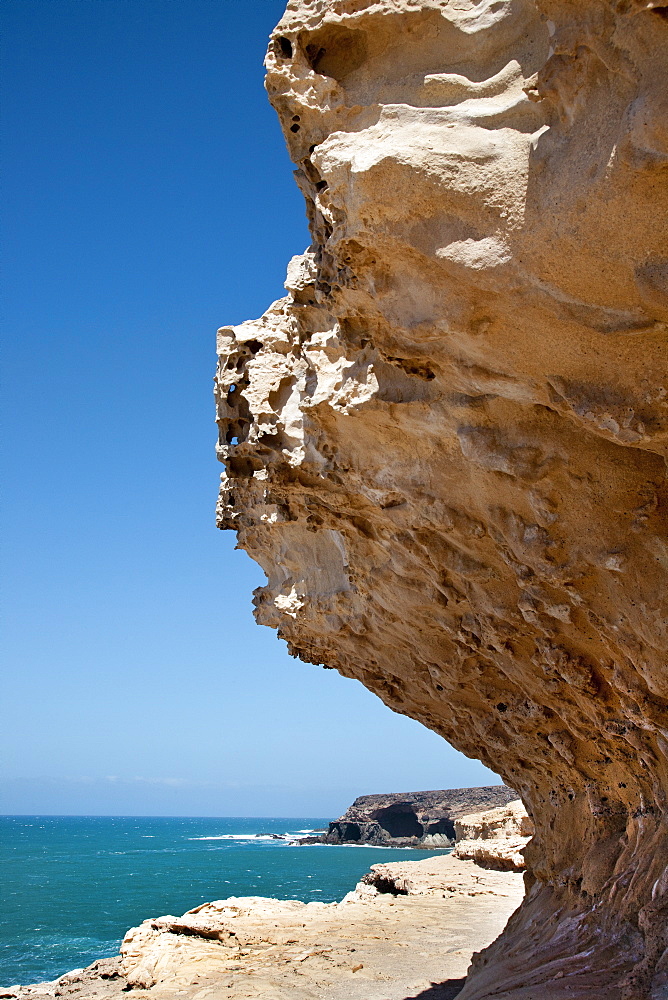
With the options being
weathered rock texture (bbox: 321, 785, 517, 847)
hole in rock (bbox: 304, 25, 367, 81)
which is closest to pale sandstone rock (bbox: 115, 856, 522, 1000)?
hole in rock (bbox: 304, 25, 367, 81)

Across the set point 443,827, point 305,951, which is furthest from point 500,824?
point 443,827

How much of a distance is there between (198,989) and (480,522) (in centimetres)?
719

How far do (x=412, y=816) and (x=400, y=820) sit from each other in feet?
5.08

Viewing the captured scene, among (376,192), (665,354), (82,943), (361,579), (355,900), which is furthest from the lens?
(82,943)

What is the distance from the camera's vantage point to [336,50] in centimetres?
461

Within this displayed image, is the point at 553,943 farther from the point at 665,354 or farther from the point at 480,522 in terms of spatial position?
the point at 665,354

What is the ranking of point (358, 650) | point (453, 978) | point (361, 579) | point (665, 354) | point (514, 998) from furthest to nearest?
1. point (453, 978)
2. point (358, 650)
3. point (361, 579)
4. point (514, 998)
5. point (665, 354)

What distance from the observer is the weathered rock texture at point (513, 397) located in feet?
11.1

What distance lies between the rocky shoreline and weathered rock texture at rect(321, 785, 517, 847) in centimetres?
4285

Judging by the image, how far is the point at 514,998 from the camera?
18.2 ft

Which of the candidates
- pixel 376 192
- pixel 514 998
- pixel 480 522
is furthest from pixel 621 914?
pixel 376 192

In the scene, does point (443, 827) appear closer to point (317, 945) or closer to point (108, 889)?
point (108, 889)

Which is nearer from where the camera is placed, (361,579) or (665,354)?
(665,354)

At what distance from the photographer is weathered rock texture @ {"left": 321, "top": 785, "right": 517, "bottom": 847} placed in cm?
5709
